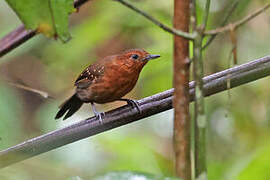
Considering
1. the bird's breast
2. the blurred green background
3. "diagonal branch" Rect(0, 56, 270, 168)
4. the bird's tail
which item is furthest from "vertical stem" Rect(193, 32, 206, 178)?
the bird's tail

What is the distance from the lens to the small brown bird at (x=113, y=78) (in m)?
3.32

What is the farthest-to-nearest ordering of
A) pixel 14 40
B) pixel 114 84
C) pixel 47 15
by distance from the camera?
pixel 114 84 < pixel 14 40 < pixel 47 15

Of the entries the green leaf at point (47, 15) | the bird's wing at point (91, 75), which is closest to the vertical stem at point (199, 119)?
the green leaf at point (47, 15)

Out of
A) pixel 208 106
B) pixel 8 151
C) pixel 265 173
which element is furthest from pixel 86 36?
pixel 8 151

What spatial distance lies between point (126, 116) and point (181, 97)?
0.76 m

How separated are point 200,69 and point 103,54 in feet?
16.3

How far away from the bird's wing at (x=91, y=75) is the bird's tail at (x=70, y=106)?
118mm

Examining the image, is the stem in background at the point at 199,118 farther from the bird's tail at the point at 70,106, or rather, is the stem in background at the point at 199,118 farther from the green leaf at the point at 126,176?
the bird's tail at the point at 70,106

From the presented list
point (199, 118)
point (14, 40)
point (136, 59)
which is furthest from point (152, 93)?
point (199, 118)

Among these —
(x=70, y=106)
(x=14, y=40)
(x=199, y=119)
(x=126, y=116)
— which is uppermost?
(x=199, y=119)

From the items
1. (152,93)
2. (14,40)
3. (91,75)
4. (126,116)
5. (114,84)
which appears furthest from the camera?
(91,75)

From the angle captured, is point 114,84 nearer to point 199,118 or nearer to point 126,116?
point 126,116

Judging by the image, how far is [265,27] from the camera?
4160 mm

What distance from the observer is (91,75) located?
3641 mm
